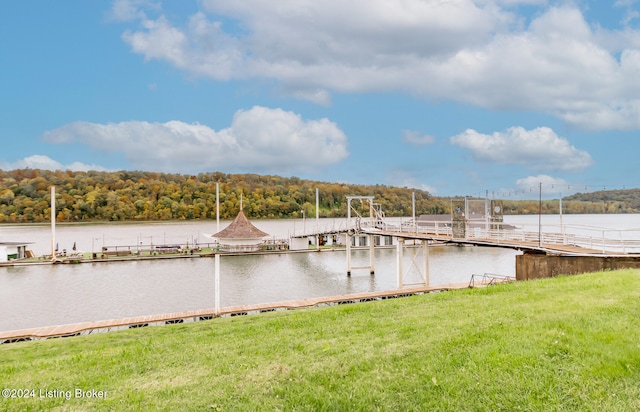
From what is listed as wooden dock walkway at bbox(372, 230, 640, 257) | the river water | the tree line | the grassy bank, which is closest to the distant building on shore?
the river water

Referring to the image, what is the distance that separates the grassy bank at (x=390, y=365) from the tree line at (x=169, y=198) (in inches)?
2353

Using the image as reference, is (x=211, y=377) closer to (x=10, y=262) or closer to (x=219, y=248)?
(x=10, y=262)

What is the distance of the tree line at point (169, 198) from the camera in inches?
3007

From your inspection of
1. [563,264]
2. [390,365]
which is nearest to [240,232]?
[563,264]

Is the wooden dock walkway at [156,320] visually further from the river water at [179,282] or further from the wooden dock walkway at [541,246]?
the river water at [179,282]

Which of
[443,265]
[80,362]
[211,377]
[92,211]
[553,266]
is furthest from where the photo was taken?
[92,211]

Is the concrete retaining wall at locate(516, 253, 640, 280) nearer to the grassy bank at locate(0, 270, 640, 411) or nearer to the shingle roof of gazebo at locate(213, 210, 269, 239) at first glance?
the grassy bank at locate(0, 270, 640, 411)

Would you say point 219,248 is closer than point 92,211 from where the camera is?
Yes

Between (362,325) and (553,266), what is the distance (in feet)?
33.1

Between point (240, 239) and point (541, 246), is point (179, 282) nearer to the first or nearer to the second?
point (240, 239)

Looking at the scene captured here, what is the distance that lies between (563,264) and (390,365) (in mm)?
11629

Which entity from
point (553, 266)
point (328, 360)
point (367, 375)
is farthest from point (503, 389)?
point (553, 266)

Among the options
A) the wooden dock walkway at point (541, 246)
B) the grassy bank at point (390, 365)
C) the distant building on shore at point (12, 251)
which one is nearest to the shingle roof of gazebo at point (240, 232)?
the distant building on shore at point (12, 251)

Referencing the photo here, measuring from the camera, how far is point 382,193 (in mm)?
93188
